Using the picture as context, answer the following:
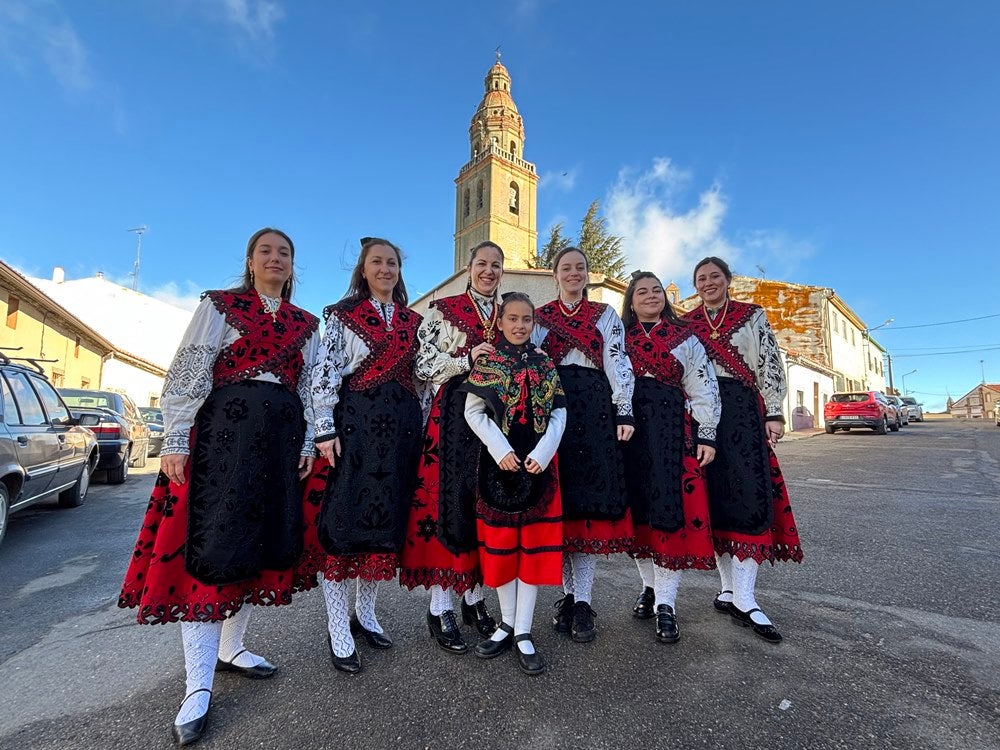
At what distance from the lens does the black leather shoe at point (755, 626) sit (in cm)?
266

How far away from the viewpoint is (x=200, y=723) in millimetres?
1933

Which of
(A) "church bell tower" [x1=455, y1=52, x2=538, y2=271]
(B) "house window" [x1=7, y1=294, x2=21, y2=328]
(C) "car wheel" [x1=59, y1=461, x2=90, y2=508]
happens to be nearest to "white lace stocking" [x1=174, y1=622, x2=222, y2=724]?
(C) "car wheel" [x1=59, y1=461, x2=90, y2=508]

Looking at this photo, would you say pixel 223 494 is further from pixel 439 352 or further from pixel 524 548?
pixel 524 548

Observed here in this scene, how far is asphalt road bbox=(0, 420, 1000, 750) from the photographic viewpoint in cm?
192

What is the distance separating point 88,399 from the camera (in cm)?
995

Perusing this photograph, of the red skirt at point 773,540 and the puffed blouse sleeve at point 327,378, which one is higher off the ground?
the puffed blouse sleeve at point 327,378

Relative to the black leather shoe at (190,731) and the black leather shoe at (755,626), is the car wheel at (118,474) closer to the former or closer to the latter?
the black leather shoe at (190,731)

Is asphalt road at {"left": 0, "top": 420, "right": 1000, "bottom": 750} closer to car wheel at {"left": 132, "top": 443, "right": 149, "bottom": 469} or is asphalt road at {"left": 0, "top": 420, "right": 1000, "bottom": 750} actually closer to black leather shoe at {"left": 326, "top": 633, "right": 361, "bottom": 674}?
black leather shoe at {"left": 326, "top": 633, "right": 361, "bottom": 674}

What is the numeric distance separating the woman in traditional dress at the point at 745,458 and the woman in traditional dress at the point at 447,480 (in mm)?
1435

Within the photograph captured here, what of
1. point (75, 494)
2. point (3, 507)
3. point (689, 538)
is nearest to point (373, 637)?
point (689, 538)

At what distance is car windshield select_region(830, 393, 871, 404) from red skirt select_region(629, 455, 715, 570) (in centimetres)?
2176

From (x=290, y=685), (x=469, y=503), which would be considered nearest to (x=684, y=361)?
(x=469, y=503)

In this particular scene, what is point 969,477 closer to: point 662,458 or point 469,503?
point 662,458

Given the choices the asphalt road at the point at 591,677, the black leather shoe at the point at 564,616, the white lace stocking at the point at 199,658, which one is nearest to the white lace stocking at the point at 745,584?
the asphalt road at the point at 591,677
